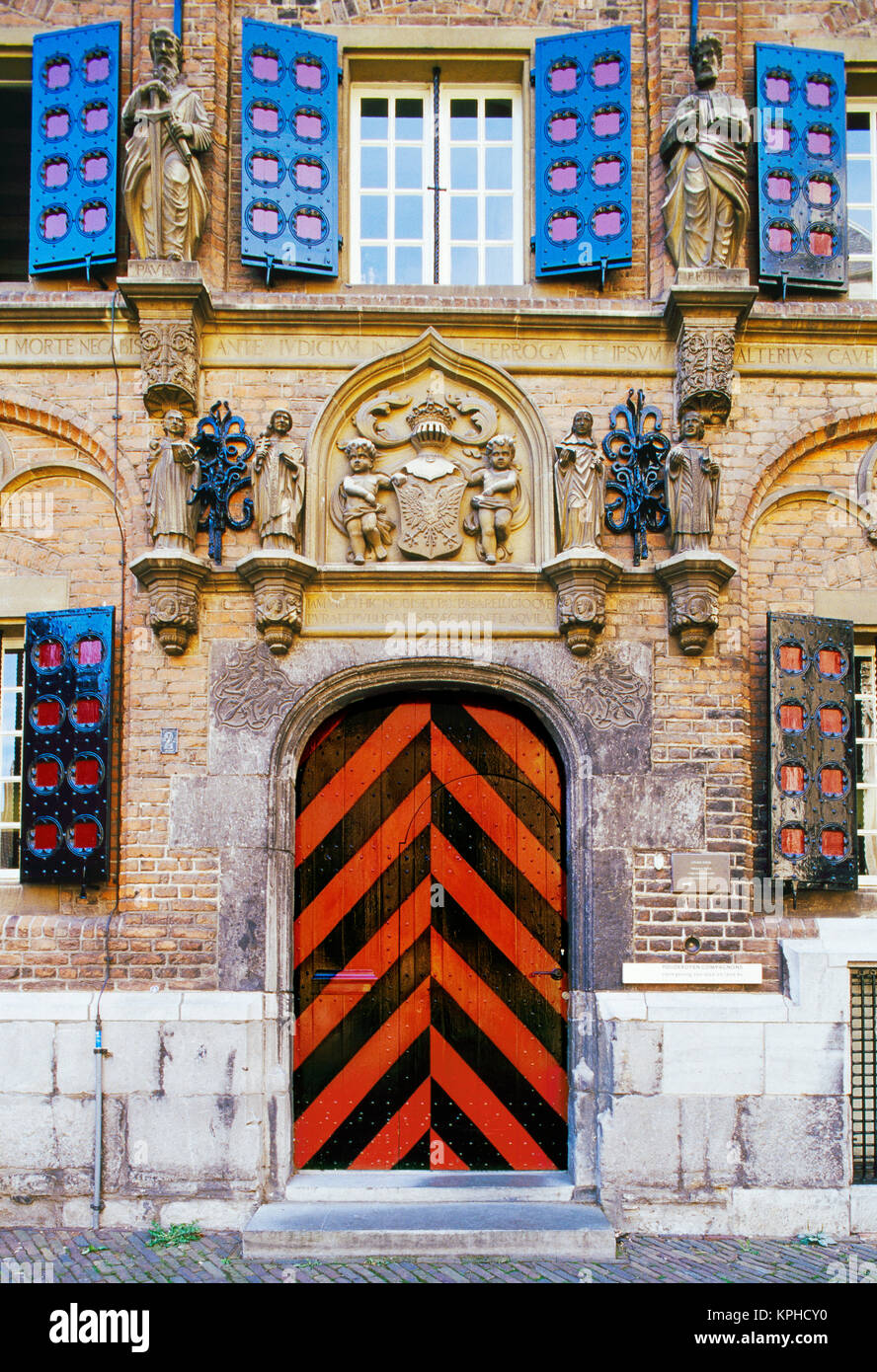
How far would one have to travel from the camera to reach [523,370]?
7215 mm

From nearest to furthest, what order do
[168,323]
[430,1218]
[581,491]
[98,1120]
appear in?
[430,1218] < [98,1120] < [581,491] < [168,323]

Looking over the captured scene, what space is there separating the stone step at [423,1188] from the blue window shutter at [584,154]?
5721 millimetres

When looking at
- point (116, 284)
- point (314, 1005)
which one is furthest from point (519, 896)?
point (116, 284)

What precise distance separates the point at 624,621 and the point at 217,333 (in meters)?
3.20

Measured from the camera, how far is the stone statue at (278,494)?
6750 mm

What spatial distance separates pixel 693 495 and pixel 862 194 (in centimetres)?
290

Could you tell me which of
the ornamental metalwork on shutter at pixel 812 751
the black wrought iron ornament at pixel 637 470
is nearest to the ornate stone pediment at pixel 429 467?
the black wrought iron ornament at pixel 637 470

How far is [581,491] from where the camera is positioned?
6855 mm

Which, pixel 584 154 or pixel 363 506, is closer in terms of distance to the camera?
pixel 363 506

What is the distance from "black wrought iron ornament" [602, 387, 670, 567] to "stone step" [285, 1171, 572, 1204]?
3.80 meters

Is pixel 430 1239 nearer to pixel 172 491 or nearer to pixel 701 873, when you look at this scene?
pixel 701 873

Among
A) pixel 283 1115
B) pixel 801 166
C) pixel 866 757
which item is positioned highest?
pixel 801 166

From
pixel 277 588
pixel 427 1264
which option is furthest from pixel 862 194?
pixel 427 1264

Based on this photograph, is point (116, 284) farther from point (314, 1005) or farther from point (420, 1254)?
point (420, 1254)
